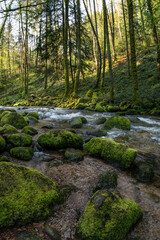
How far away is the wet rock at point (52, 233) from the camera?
1.83 m

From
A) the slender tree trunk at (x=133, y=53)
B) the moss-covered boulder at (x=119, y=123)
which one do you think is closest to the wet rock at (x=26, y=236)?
the moss-covered boulder at (x=119, y=123)

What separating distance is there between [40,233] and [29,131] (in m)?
4.33

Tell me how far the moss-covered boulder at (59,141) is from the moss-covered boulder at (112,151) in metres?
0.38

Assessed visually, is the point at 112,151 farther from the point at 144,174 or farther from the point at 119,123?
the point at 119,123

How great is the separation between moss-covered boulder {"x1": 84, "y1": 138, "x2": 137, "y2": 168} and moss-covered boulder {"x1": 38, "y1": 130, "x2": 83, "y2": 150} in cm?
38

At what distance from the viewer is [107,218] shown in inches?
75.0

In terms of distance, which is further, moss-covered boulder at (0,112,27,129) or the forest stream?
moss-covered boulder at (0,112,27,129)

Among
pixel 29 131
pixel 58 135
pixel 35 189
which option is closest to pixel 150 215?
pixel 35 189

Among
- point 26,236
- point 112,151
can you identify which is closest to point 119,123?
point 112,151

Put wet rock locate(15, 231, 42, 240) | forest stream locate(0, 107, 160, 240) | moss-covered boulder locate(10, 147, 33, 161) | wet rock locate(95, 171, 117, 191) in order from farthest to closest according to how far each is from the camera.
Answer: moss-covered boulder locate(10, 147, 33, 161), wet rock locate(95, 171, 117, 191), forest stream locate(0, 107, 160, 240), wet rock locate(15, 231, 42, 240)

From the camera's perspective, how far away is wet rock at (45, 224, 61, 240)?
1.83m

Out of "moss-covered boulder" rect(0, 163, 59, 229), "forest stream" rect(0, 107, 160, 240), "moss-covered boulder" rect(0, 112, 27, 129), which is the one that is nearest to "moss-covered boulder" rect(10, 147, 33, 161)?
"forest stream" rect(0, 107, 160, 240)

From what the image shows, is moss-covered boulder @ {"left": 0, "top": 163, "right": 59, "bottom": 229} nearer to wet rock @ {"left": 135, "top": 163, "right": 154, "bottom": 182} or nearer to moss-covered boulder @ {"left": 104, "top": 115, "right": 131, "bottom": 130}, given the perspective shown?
wet rock @ {"left": 135, "top": 163, "right": 154, "bottom": 182}

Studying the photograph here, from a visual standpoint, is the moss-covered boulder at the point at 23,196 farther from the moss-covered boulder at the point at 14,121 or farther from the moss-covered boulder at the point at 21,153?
the moss-covered boulder at the point at 14,121
